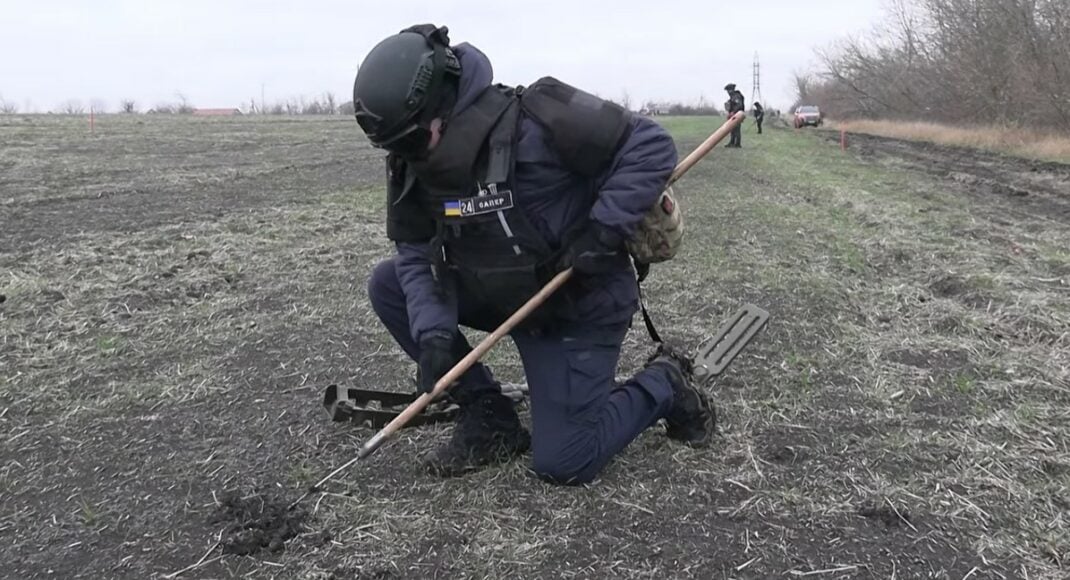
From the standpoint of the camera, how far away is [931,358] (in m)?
4.74

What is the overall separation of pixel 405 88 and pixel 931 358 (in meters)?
3.44

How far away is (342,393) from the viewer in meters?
3.92

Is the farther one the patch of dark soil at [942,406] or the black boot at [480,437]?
the patch of dark soil at [942,406]

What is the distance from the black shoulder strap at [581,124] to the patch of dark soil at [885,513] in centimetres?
159

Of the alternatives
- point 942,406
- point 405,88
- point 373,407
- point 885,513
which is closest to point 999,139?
point 942,406

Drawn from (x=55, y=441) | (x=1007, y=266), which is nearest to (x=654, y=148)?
(x=55, y=441)

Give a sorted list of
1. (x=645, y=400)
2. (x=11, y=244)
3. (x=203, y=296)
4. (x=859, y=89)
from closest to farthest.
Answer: (x=645, y=400) → (x=203, y=296) → (x=11, y=244) → (x=859, y=89)

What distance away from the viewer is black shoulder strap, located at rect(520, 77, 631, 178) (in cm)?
305

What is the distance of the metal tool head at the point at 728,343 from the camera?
425 centimetres

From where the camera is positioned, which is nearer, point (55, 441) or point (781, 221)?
point (55, 441)

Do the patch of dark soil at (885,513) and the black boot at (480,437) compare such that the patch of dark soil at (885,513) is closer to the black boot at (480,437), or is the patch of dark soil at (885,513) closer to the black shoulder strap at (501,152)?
the black boot at (480,437)

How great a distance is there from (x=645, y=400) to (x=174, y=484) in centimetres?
197

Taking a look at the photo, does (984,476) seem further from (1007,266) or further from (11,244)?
(11,244)

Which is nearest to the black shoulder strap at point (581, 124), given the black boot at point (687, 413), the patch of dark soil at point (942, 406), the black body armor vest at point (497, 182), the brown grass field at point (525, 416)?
the black body armor vest at point (497, 182)
